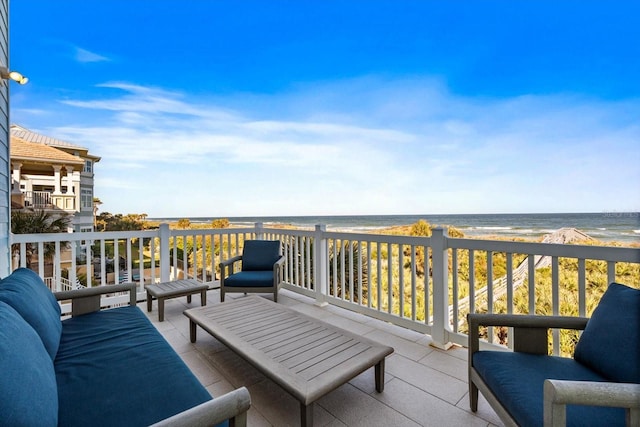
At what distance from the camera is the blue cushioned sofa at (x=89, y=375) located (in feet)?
2.85

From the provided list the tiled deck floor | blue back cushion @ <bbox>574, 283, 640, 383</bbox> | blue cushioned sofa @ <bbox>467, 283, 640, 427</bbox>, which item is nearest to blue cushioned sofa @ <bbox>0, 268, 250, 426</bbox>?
the tiled deck floor

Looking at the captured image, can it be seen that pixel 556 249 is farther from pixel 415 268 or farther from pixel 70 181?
pixel 70 181

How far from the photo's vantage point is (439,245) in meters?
2.67

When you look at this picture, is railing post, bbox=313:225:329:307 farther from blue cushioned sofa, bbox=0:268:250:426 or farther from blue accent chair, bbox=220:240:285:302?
blue cushioned sofa, bbox=0:268:250:426

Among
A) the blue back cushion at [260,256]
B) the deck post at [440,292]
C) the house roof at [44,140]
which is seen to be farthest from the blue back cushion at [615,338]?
the house roof at [44,140]

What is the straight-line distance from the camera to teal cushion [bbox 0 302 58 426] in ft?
2.45

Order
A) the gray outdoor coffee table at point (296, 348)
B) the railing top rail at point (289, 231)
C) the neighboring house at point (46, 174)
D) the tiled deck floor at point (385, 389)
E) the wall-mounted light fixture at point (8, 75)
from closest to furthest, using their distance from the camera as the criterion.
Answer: the gray outdoor coffee table at point (296, 348)
the tiled deck floor at point (385, 389)
the wall-mounted light fixture at point (8, 75)
the railing top rail at point (289, 231)
the neighboring house at point (46, 174)

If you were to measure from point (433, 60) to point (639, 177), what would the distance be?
630 centimetres

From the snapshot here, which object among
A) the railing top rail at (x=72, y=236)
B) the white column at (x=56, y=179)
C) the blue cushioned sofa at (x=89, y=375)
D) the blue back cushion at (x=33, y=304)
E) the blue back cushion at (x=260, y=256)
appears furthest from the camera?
the white column at (x=56, y=179)

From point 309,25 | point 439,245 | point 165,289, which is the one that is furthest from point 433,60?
point 165,289

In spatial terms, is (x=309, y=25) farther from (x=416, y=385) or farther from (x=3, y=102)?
(x=416, y=385)

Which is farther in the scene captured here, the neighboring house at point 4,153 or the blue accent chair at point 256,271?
the blue accent chair at point 256,271

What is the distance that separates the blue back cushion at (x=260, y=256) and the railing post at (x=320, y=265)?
2.28 feet

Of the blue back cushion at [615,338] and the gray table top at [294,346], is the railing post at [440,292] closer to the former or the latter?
the gray table top at [294,346]
